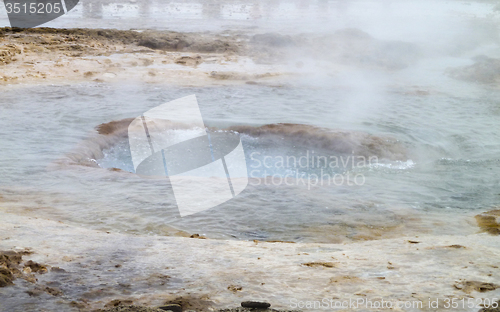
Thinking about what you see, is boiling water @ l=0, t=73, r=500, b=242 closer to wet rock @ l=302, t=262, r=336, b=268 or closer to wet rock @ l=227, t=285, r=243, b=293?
wet rock @ l=302, t=262, r=336, b=268

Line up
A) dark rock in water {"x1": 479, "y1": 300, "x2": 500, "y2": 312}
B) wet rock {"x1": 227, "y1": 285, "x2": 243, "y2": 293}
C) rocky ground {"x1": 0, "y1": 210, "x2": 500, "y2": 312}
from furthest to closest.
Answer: wet rock {"x1": 227, "y1": 285, "x2": 243, "y2": 293}
rocky ground {"x1": 0, "y1": 210, "x2": 500, "y2": 312}
dark rock in water {"x1": 479, "y1": 300, "x2": 500, "y2": 312}

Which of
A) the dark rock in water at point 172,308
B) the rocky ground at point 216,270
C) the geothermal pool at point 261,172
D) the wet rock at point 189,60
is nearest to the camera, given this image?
the dark rock in water at point 172,308

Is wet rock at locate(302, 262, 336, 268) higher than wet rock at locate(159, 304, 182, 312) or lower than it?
lower

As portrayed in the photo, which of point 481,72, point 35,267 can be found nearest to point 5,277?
point 35,267

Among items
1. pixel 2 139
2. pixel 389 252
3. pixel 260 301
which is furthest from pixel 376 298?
pixel 2 139

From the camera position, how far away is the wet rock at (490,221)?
416 cm

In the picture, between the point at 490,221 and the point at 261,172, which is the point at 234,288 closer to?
the point at 490,221

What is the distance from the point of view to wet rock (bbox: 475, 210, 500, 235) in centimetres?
416

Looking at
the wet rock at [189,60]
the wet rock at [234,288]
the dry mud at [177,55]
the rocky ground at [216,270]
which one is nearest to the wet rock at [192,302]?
the rocky ground at [216,270]

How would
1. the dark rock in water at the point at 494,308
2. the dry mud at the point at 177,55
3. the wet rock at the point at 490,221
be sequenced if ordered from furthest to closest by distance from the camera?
1. the dry mud at the point at 177,55
2. the wet rock at the point at 490,221
3. the dark rock in water at the point at 494,308

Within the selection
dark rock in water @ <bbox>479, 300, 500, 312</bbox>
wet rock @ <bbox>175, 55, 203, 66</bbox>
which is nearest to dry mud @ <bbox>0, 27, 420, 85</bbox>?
wet rock @ <bbox>175, 55, 203, 66</bbox>

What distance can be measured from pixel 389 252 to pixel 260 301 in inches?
54.9

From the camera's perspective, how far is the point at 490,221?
14.6ft

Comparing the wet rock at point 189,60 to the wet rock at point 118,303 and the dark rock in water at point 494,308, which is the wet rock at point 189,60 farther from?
the dark rock in water at point 494,308
